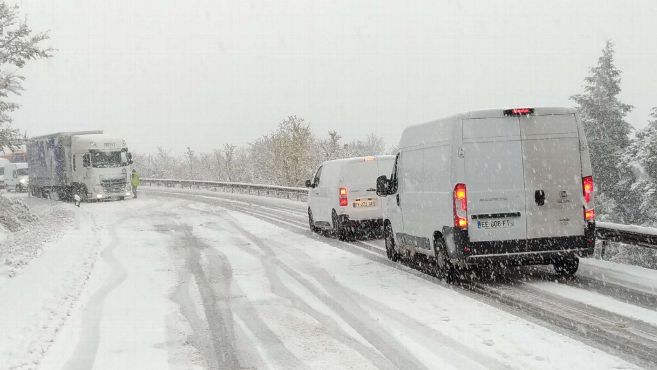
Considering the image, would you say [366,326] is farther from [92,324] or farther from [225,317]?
[92,324]

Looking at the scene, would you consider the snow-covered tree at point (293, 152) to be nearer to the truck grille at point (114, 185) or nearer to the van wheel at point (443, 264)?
the truck grille at point (114, 185)

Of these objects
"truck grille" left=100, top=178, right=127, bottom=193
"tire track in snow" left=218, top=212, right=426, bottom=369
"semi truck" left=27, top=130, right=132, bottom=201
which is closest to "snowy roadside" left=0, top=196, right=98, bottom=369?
"tire track in snow" left=218, top=212, right=426, bottom=369

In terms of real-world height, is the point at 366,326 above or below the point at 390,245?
below

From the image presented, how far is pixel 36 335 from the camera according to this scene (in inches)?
276

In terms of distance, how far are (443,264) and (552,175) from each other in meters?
2.03

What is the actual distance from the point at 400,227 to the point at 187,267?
400cm

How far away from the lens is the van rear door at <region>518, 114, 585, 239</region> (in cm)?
911

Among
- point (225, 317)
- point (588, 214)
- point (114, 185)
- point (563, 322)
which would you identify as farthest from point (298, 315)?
point (114, 185)

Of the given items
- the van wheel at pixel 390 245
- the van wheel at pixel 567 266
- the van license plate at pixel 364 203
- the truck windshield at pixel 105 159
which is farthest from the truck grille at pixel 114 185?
the van wheel at pixel 567 266

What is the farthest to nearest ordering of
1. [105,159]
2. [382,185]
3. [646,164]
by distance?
[646,164] → [105,159] → [382,185]

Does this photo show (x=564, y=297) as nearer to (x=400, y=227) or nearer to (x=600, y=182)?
(x=400, y=227)

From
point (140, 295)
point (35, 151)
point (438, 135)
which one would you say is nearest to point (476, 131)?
point (438, 135)

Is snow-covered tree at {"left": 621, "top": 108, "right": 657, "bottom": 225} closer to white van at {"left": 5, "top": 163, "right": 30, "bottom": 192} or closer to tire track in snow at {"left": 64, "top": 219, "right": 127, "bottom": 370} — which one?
tire track in snow at {"left": 64, "top": 219, "right": 127, "bottom": 370}

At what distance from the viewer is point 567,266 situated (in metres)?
9.83
